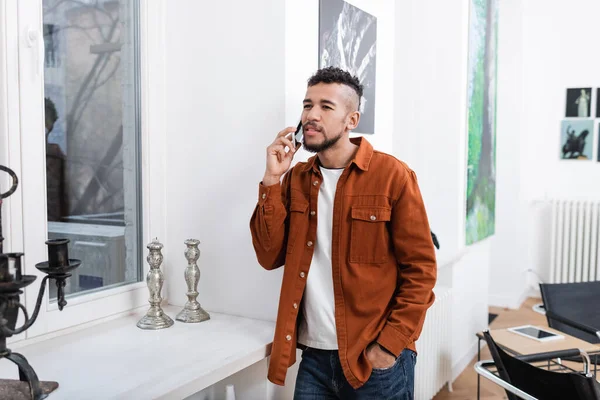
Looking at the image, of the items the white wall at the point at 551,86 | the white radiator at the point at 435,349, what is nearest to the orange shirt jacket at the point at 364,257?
the white radiator at the point at 435,349

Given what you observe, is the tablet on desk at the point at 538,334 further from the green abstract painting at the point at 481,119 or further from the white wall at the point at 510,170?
the white wall at the point at 510,170

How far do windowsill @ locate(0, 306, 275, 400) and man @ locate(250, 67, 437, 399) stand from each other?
0.18 meters

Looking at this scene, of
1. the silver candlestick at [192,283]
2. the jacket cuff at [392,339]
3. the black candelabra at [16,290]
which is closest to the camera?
the black candelabra at [16,290]

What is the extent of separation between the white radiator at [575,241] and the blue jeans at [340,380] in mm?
4316

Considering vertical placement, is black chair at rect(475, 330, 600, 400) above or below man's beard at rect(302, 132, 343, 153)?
below

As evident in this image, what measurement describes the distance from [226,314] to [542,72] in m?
4.76

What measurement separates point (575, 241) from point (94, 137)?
4.87m

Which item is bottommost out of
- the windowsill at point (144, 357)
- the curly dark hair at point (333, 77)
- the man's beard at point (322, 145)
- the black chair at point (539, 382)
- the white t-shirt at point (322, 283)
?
the black chair at point (539, 382)

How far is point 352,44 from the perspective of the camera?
2432 mm

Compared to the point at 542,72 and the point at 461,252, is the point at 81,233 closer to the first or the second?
the point at 461,252

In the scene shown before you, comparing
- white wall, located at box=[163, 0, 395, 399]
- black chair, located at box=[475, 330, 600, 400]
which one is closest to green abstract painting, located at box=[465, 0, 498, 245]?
black chair, located at box=[475, 330, 600, 400]

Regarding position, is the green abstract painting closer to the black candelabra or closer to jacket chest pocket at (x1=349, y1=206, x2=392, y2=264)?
jacket chest pocket at (x1=349, y1=206, x2=392, y2=264)

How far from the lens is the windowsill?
143cm

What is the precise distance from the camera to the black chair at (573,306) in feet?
10.4
